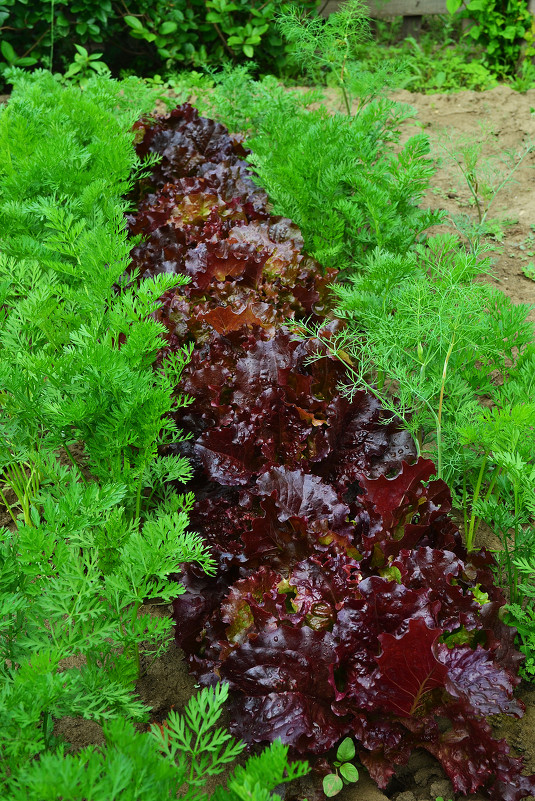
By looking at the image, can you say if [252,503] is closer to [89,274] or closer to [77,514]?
[77,514]

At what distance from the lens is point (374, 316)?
246 cm

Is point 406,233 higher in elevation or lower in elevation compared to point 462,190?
higher

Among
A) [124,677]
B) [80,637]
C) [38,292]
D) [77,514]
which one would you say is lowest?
[124,677]

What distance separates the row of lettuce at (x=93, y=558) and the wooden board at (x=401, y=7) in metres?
6.89

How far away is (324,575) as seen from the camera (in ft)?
6.49

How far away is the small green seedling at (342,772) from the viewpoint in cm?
177

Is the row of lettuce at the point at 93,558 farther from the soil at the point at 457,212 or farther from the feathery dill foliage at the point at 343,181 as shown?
the feathery dill foliage at the point at 343,181

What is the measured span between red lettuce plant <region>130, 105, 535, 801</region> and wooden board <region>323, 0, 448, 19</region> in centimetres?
673

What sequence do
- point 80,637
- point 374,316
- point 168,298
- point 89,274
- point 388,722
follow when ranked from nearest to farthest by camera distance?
point 80,637
point 388,722
point 89,274
point 374,316
point 168,298

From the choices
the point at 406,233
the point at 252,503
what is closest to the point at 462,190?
the point at 406,233

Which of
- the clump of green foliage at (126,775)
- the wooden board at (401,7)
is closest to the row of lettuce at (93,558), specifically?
the clump of green foliage at (126,775)

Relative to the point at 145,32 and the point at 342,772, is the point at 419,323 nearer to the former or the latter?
the point at 342,772

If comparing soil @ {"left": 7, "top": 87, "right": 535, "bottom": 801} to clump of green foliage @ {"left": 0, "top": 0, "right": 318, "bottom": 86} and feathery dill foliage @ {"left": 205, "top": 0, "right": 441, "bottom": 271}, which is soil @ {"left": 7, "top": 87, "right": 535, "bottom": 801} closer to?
feathery dill foliage @ {"left": 205, "top": 0, "right": 441, "bottom": 271}

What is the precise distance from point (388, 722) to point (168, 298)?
199 cm
